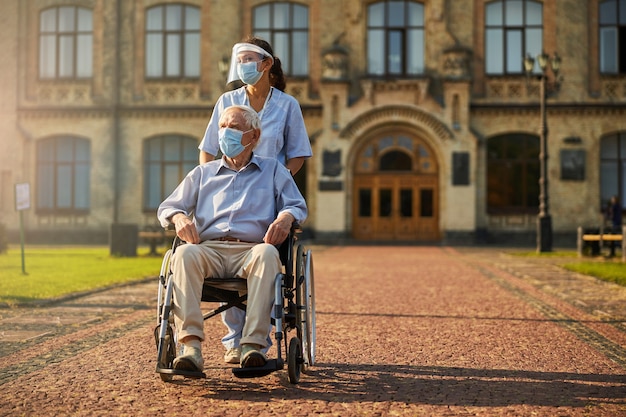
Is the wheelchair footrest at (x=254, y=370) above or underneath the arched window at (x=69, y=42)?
underneath

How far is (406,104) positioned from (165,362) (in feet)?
76.8

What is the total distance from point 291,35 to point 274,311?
83.1 feet

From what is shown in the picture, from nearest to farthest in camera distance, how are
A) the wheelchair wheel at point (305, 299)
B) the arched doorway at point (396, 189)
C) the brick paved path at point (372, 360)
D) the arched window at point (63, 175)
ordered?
the brick paved path at point (372, 360) < the wheelchair wheel at point (305, 299) < the arched doorway at point (396, 189) < the arched window at point (63, 175)

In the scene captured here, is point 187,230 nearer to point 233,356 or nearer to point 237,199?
point 237,199

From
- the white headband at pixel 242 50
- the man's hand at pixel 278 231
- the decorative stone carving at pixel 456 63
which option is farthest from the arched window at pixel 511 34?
the man's hand at pixel 278 231

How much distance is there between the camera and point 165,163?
1155 inches

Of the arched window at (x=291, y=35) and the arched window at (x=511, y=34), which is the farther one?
the arched window at (x=291, y=35)

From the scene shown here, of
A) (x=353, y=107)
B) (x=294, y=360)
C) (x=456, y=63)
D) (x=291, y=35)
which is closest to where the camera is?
(x=294, y=360)

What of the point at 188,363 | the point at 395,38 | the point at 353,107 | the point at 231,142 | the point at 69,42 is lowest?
the point at 188,363

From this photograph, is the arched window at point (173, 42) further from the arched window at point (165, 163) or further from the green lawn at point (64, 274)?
the green lawn at point (64, 274)

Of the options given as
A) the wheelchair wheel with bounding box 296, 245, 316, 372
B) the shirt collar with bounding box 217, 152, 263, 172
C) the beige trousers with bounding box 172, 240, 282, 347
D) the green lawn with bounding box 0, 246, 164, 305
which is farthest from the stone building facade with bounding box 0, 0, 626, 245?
the beige trousers with bounding box 172, 240, 282, 347

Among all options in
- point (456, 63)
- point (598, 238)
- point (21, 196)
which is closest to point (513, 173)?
point (456, 63)

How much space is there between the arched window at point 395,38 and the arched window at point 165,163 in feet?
23.9

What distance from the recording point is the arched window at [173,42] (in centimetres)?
2933
